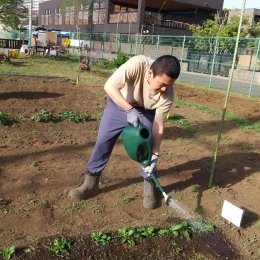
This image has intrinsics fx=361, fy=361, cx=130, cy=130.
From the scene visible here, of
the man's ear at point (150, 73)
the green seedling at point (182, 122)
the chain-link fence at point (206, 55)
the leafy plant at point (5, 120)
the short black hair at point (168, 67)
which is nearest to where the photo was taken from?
the short black hair at point (168, 67)

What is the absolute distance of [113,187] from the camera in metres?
3.84

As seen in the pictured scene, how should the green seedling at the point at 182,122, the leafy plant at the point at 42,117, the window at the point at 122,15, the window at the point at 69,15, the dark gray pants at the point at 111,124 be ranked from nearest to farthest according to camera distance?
the dark gray pants at the point at 111,124
the leafy plant at the point at 42,117
the green seedling at the point at 182,122
the window at the point at 122,15
the window at the point at 69,15

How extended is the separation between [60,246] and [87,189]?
0.93 meters

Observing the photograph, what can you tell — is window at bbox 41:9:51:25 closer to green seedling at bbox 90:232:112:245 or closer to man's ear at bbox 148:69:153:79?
man's ear at bbox 148:69:153:79

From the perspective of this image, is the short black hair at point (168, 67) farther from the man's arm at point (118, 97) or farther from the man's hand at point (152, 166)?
the man's hand at point (152, 166)

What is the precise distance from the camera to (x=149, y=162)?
3.11 m

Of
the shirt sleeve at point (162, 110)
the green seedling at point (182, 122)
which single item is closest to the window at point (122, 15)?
the green seedling at point (182, 122)

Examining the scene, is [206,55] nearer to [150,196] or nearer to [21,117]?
[21,117]

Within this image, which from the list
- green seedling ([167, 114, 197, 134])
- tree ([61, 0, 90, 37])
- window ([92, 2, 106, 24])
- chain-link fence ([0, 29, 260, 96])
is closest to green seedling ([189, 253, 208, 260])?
green seedling ([167, 114, 197, 134])

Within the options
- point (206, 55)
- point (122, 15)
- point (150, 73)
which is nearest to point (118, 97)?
point (150, 73)

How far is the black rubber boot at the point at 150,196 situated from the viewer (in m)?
3.46

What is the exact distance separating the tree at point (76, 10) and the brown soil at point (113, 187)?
3051 centimetres

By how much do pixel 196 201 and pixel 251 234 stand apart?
658 mm

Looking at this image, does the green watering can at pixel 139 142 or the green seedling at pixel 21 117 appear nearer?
the green watering can at pixel 139 142
